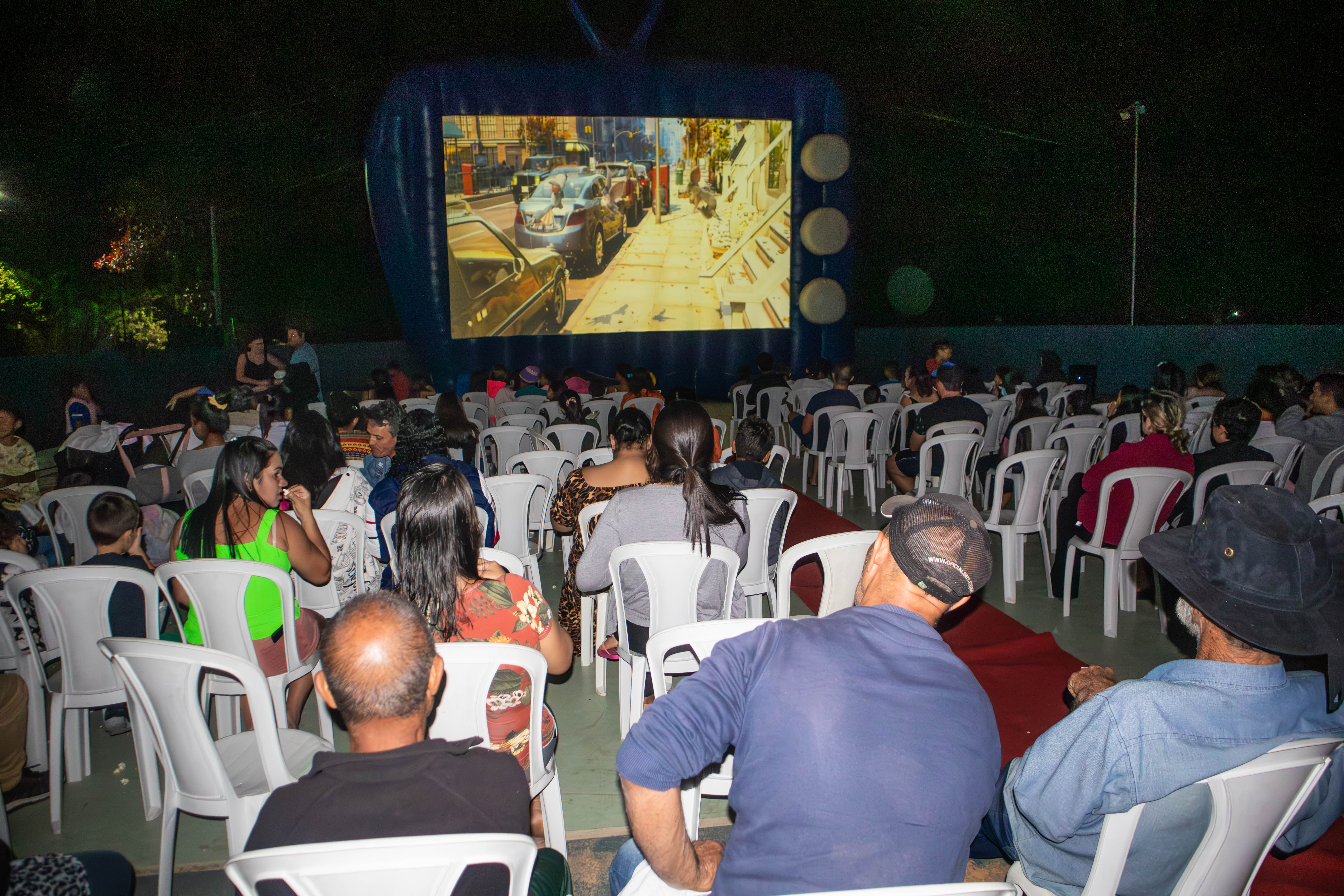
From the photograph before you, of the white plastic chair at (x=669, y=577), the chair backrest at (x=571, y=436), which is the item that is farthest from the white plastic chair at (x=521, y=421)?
the white plastic chair at (x=669, y=577)

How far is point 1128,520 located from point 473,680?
10.8 ft

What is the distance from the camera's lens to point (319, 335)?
1391cm

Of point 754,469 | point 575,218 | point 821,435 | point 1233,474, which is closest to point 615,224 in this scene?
Result: point 575,218

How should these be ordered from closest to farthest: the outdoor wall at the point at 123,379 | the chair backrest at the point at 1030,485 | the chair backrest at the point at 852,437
→ the chair backrest at the point at 1030,485 < the chair backrest at the point at 852,437 < the outdoor wall at the point at 123,379

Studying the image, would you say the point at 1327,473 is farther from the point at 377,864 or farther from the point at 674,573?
the point at 377,864

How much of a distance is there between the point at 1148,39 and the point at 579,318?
9.20 metres

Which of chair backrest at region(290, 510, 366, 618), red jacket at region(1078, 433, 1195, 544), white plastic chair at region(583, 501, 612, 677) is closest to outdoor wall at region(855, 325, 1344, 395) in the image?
red jacket at region(1078, 433, 1195, 544)

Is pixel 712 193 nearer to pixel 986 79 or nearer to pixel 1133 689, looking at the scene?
pixel 986 79

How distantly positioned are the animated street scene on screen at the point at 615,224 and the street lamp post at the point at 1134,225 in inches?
174

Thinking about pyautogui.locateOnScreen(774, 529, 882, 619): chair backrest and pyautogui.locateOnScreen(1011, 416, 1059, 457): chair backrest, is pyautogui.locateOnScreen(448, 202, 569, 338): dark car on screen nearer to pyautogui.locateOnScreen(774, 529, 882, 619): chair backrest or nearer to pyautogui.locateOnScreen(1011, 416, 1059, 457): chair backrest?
pyautogui.locateOnScreen(1011, 416, 1059, 457): chair backrest

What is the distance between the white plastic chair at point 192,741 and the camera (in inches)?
74.0

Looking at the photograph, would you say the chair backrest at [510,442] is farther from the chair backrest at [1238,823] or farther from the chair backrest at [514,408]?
the chair backrest at [1238,823]

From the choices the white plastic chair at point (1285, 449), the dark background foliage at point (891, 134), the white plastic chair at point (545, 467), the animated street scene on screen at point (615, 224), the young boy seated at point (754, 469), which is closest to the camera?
the young boy seated at point (754, 469)

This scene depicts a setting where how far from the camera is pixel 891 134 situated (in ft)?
50.3
